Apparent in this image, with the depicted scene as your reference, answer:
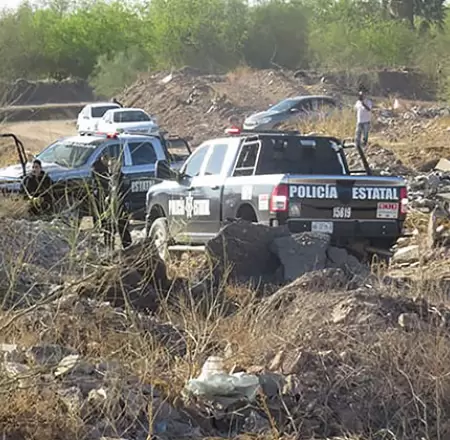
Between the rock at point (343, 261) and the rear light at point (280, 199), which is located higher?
the rear light at point (280, 199)

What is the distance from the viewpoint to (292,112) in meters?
38.1

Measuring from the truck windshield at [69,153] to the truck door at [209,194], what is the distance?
5680mm

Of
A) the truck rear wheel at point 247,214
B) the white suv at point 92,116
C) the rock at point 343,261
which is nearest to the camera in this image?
the rock at point 343,261

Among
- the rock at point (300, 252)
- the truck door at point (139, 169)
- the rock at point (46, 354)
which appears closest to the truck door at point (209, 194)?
the rock at point (300, 252)

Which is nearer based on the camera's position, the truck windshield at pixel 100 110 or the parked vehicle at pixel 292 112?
the parked vehicle at pixel 292 112

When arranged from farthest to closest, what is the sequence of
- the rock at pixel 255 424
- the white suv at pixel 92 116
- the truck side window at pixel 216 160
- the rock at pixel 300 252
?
1. the white suv at pixel 92 116
2. the truck side window at pixel 216 160
3. the rock at pixel 300 252
4. the rock at pixel 255 424

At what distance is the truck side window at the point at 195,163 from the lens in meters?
14.5

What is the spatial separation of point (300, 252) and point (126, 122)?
2806 centimetres

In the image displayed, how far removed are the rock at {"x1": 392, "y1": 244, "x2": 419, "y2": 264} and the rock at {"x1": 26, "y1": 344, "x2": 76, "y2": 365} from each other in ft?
23.3

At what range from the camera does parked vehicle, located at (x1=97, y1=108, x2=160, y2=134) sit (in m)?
37.3

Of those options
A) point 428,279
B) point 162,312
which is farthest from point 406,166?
point 162,312

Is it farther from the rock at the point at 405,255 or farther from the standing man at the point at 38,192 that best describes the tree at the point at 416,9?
the rock at the point at 405,255

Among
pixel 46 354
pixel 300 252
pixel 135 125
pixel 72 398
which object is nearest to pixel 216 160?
pixel 300 252

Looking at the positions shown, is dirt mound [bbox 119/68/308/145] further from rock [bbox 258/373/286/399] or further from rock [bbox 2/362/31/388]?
rock [bbox 2/362/31/388]
